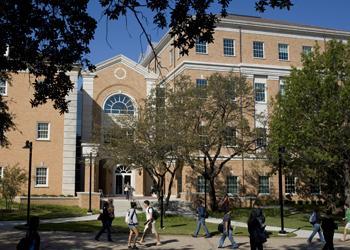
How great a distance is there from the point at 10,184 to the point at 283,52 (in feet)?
89.9

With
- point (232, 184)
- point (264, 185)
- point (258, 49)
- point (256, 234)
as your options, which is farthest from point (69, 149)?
point (256, 234)

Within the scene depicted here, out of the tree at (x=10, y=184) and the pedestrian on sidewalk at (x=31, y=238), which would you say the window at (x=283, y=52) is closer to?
the tree at (x=10, y=184)

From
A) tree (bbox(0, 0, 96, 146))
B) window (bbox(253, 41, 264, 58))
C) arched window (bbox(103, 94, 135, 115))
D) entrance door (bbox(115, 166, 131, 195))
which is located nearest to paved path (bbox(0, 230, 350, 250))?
tree (bbox(0, 0, 96, 146))

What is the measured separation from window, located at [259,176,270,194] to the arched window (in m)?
12.9

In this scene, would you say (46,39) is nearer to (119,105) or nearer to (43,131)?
(43,131)

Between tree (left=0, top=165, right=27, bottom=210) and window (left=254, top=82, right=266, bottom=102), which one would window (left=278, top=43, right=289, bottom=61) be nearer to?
window (left=254, top=82, right=266, bottom=102)

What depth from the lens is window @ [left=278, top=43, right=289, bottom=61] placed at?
4626 centimetres

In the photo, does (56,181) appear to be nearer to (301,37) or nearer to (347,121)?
(347,121)

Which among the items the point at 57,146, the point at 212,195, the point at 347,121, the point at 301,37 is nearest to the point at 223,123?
the point at 212,195

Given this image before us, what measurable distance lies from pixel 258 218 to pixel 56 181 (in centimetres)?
2760

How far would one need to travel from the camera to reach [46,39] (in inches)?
412

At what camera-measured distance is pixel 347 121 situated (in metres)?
27.6

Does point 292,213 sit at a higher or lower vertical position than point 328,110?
lower

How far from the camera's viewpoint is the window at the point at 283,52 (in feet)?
152
